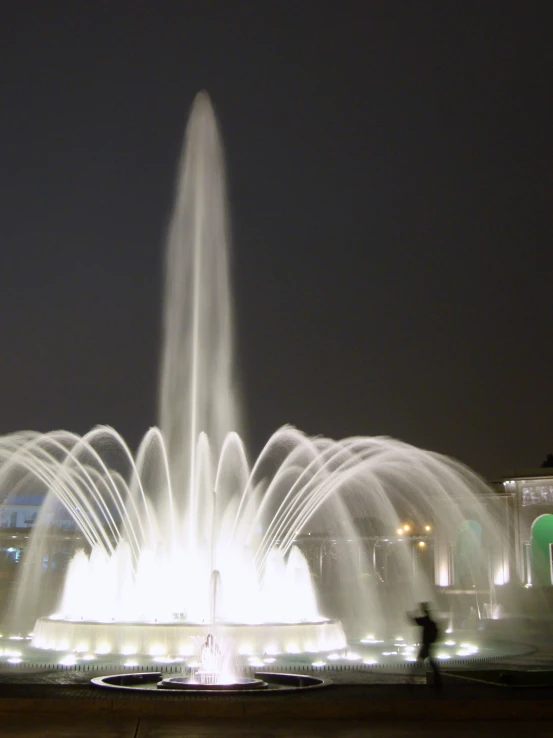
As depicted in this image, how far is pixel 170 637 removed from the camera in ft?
65.0

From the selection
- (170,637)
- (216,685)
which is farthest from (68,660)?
(216,685)

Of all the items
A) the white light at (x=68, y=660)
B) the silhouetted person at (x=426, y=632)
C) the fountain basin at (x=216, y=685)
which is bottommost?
the fountain basin at (x=216, y=685)

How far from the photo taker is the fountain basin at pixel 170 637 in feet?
64.8

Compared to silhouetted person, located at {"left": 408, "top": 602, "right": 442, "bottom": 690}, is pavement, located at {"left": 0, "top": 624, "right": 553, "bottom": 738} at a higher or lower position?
lower

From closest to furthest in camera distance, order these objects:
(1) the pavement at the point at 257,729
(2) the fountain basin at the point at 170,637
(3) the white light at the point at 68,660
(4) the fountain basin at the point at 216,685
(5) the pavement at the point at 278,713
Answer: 1. (1) the pavement at the point at 257,729
2. (5) the pavement at the point at 278,713
3. (4) the fountain basin at the point at 216,685
4. (3) the white light at the point at 68,660
5. (2) the fountain basin at the point at 170,637

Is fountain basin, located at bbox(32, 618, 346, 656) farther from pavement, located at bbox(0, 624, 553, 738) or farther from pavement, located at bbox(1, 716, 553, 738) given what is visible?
pavement, located at bbox(1, 716, 553, 738)

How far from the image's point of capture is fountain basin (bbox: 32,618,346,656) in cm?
1977

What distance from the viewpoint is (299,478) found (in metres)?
28.5

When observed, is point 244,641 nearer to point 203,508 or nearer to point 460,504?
point 203,508

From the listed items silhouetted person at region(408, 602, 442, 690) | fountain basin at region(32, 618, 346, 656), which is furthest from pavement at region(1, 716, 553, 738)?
fountain basin at region(32, 618, 346, 656)

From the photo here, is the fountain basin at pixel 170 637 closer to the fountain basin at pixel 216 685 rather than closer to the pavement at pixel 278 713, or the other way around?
the fountain basin at pixel 216 685

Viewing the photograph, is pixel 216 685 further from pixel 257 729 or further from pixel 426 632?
pixel 426 632

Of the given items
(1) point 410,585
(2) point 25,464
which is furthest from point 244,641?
(1) point 410,585

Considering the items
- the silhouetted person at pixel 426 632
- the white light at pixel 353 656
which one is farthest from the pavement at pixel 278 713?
the white light at pixel 353 656
